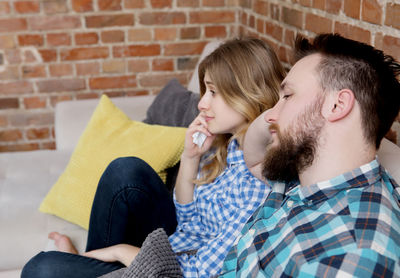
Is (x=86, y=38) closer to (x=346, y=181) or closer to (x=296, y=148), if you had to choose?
(x=296, y=148)

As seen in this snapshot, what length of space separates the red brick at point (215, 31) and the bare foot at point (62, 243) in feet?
4.98

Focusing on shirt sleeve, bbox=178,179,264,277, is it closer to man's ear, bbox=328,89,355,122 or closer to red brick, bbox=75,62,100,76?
man's ear, bbox=328,89,355,122

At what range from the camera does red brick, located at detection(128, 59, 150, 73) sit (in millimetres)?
2623

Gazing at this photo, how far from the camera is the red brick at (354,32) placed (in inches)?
53.6

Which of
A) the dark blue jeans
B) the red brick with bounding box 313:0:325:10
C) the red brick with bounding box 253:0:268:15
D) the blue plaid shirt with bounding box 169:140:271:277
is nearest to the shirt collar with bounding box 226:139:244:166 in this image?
the blue plaid shirt with bounding box 169:140:271:277

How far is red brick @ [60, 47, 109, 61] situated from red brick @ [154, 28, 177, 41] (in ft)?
0.98

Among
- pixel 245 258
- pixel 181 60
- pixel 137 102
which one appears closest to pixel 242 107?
pixel 245 258

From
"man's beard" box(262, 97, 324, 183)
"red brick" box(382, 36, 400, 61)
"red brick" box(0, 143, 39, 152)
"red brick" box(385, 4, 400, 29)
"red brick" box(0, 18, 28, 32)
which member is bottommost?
"red brick" box(0, 143, 39, 152)

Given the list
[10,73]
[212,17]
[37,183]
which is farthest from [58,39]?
[37,183]

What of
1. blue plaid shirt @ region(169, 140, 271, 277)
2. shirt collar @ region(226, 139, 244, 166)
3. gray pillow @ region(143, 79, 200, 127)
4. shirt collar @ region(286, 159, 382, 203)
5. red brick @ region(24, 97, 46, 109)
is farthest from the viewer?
red brick @ region(24, 97, 46, 109)

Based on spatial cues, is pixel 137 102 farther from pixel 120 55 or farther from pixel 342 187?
pixel 342 187

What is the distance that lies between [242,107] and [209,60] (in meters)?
0.20

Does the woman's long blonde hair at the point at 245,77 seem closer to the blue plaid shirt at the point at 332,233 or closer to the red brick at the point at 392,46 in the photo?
the red brick at the point at 392,46

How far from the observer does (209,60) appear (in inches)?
56.7
